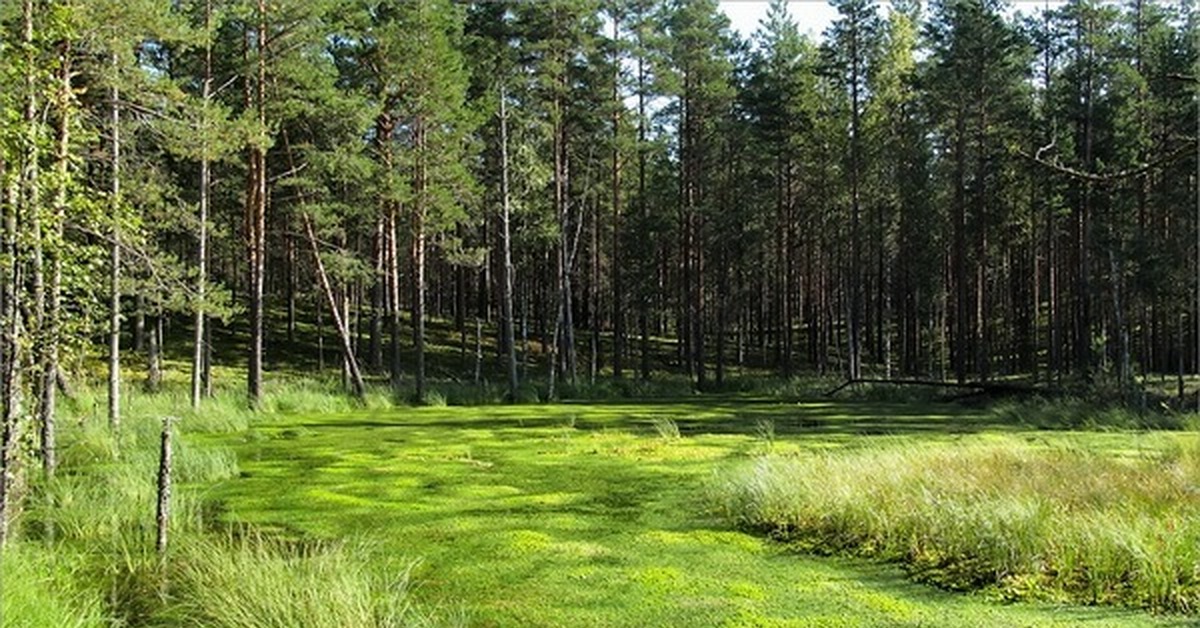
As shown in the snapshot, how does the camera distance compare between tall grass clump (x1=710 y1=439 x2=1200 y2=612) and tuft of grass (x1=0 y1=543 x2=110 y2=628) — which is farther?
tall grass clump (x1=710 y1=439 x2=1200 y2=612)

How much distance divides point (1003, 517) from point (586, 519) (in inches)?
113

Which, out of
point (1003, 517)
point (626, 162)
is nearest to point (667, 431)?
point (1003, 517)

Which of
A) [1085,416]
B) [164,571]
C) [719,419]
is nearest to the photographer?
[164,571]

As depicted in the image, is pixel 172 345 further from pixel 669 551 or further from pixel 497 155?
pixel 669 551

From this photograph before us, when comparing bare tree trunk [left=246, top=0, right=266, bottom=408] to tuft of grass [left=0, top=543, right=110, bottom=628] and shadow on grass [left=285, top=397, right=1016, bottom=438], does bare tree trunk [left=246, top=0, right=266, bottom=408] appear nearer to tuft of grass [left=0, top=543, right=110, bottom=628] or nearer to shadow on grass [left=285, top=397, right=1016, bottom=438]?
shadow on grass [left=285, top=397, right=1016, bottom=438]

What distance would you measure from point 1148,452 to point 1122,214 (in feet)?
64.8

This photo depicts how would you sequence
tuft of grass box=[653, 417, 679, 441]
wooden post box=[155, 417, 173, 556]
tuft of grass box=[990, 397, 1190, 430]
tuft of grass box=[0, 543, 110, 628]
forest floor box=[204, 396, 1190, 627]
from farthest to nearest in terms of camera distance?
1. tuft of grass box=[990, 397, 1190, 430]
2. tuft of grass box=[653, 417, 679, 441]
3. wooden post box=[155, 417, 173, 556]
4. forest floor box=[204, 396, 1190, 627]
5. tuft of grass box=[0, 543, 110, 628]

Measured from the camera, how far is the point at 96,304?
5977 millimetres

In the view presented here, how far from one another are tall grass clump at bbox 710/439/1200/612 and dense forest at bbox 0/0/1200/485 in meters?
5.78

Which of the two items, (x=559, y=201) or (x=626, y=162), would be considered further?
(x=626, y=162)

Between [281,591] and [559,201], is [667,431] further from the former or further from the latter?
[559,201]

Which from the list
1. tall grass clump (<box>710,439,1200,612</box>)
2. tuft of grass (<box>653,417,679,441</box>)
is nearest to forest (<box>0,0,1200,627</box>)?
tall grass clump (<box>710,439,1200,612</box>)

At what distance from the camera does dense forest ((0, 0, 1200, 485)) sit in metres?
15.5

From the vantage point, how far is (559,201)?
2370 cm
